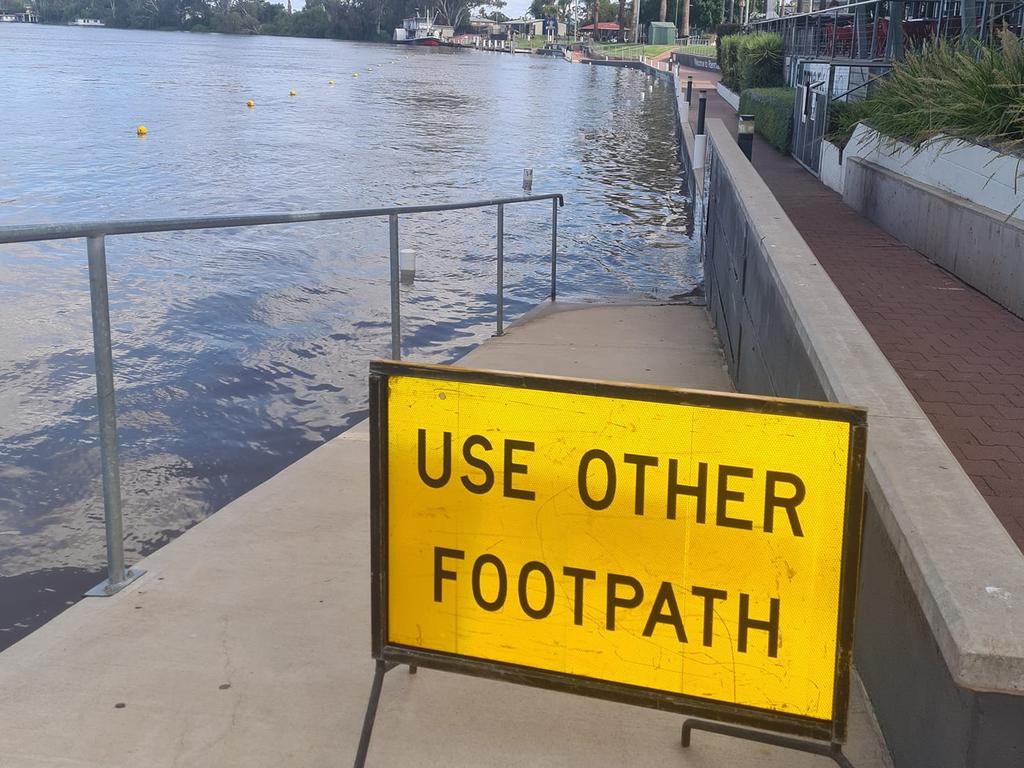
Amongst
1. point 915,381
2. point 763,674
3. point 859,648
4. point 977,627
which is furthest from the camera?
point 915,381

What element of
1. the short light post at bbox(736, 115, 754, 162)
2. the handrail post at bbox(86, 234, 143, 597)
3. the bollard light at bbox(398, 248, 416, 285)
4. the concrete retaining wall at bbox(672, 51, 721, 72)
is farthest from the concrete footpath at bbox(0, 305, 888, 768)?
the concrete retaining wall at bbox(672, 51, 721, 72)

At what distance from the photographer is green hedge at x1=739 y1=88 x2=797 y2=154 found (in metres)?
20.9

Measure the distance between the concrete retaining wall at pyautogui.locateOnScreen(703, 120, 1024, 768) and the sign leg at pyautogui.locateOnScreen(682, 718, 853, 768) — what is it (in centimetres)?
20

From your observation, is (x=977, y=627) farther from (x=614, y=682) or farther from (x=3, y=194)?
(x=3, y=194)

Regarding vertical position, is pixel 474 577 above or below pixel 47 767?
above

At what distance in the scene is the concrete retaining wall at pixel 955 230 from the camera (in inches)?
283

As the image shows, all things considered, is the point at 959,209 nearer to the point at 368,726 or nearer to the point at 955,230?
the point at 955,230

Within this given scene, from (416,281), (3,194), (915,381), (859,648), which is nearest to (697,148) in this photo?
(416,281)

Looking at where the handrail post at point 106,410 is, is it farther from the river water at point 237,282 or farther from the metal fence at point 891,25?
the metal fence at point 891,25

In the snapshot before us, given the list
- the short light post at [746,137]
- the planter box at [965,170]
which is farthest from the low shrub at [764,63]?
the planter box at [965,170]

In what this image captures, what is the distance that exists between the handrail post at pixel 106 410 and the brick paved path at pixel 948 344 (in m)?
3.07

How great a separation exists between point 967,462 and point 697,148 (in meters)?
18.1

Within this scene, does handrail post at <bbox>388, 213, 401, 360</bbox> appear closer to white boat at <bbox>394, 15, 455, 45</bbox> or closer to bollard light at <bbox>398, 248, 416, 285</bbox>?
bollard light at <bbox>398, 248, 416, 285</bbox>

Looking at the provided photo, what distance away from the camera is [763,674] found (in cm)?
276
